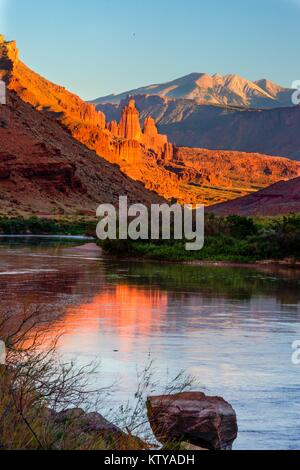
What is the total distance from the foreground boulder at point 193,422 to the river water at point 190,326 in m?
0.62

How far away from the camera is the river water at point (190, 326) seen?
12539 millimetres

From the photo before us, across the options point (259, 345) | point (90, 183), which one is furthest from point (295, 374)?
point (90, 183)

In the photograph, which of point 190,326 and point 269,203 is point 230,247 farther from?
point 269,203

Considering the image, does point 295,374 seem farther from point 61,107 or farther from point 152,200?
point 61,107

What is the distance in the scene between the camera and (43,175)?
11669cm

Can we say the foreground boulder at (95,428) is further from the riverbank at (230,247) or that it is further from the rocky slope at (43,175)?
the rocky slope at (43,175)

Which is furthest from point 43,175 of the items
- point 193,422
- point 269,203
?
point 193,422

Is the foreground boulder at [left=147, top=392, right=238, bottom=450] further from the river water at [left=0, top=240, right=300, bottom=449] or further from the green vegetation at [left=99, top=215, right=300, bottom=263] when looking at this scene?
the green vegetation at [left=99, top=215, right=300, bottom=263]

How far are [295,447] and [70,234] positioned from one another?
68.3 meters

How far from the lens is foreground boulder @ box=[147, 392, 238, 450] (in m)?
9.42

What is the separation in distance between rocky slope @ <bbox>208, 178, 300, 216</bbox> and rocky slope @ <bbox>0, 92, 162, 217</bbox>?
1924 cm

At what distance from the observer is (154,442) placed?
954 cm

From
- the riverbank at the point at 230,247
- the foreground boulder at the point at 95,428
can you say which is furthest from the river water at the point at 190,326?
the riverbank at the point at 230,247
